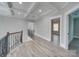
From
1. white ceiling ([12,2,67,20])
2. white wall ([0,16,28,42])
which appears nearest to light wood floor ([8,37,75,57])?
white wall ([0,16,28,42])

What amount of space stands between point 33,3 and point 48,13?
43 cm

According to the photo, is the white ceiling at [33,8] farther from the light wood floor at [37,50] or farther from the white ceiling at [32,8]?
the light wood floor at [37,50]

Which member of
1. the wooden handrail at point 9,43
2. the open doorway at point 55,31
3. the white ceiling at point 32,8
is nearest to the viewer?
the white ceiling at point 32,8

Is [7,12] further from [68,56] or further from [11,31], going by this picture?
[68,56]

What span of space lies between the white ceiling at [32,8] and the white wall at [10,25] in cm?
11

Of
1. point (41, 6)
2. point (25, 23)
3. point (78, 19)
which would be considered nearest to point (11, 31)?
point (25, 23)

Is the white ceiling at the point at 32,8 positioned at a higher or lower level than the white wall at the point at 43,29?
higher

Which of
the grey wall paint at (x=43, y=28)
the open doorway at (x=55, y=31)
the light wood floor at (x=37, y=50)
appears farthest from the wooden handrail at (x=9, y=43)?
the open doorway at (x=55, y=31)

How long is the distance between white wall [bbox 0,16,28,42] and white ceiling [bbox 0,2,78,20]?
4.2 inches

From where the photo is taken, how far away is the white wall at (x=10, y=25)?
199 cm

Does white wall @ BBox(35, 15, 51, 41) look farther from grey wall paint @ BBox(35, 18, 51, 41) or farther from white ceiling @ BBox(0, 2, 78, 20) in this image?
white ceiling @ BBox(0, 2, 78, 20)

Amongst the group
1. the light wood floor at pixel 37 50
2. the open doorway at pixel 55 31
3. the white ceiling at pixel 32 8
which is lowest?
the light wood floor at pixel 37 50

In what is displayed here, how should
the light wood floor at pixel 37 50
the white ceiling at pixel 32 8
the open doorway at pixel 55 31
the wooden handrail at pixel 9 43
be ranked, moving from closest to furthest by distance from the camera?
1. the white ceiling at pixel 32 8
2. the light wood floor at pixel 37 50
3. the wooden handrail at pixel 9 43
4. the open doorway at pixel 55 31

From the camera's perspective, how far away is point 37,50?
2141mm
